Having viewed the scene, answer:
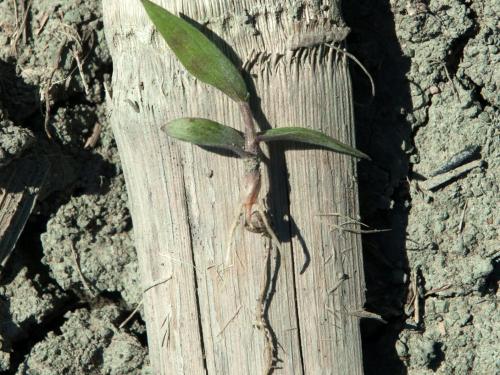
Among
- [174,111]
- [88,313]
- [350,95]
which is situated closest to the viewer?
[174,111]

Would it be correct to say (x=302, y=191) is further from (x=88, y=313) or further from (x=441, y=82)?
(x=88, y=313)

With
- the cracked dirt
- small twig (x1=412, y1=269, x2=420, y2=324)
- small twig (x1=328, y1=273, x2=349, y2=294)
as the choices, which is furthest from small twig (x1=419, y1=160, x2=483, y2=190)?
small twig (x1=328, y1=273, x2=349, y2=294)

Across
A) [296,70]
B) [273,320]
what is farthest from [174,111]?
[273,320]

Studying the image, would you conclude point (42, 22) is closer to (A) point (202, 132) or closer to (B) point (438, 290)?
(A) point (202, 132)

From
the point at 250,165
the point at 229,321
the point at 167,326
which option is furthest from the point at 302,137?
the point at 167,326

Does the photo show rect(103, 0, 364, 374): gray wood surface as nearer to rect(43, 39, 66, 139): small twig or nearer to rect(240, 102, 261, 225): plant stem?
rect(240, 102, 261, 225): plant stem

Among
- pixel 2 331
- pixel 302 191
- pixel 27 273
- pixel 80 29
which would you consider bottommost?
pixel 2 331
